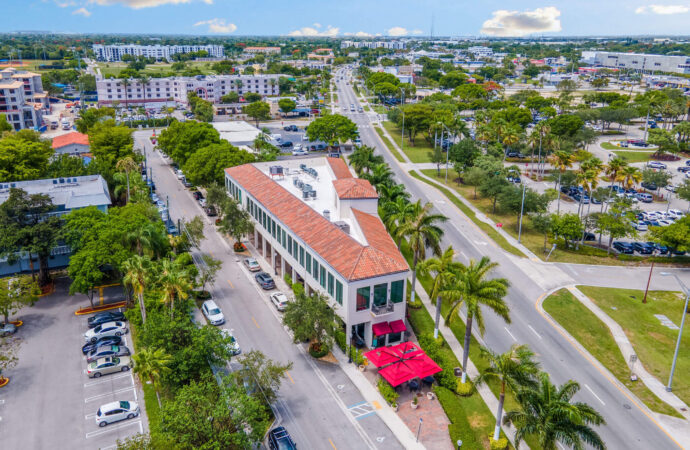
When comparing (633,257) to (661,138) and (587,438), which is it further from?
(661,138)

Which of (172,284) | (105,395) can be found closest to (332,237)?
(172,284)

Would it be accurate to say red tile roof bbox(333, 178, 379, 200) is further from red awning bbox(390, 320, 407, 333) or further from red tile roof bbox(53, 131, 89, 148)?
red tile roof bbox(53, 131, 89, 148)

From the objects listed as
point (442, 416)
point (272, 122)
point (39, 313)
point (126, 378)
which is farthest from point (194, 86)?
point (442, 416)

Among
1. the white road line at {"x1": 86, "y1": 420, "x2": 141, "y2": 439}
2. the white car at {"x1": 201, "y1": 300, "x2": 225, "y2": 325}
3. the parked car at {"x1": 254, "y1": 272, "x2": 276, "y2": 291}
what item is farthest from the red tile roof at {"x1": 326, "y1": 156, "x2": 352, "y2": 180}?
the white road line at {"x1": 86, "y1": 420, "x2": 141, "y2": 439}

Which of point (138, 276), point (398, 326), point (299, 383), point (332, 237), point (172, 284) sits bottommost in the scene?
point (299, 383)

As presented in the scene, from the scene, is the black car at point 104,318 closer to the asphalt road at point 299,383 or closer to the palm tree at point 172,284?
the asphalt road at point 299,383

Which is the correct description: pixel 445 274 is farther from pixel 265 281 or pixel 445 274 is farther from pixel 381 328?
pixel 265 281

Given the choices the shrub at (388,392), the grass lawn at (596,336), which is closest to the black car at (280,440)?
the shrub at (388,392)
